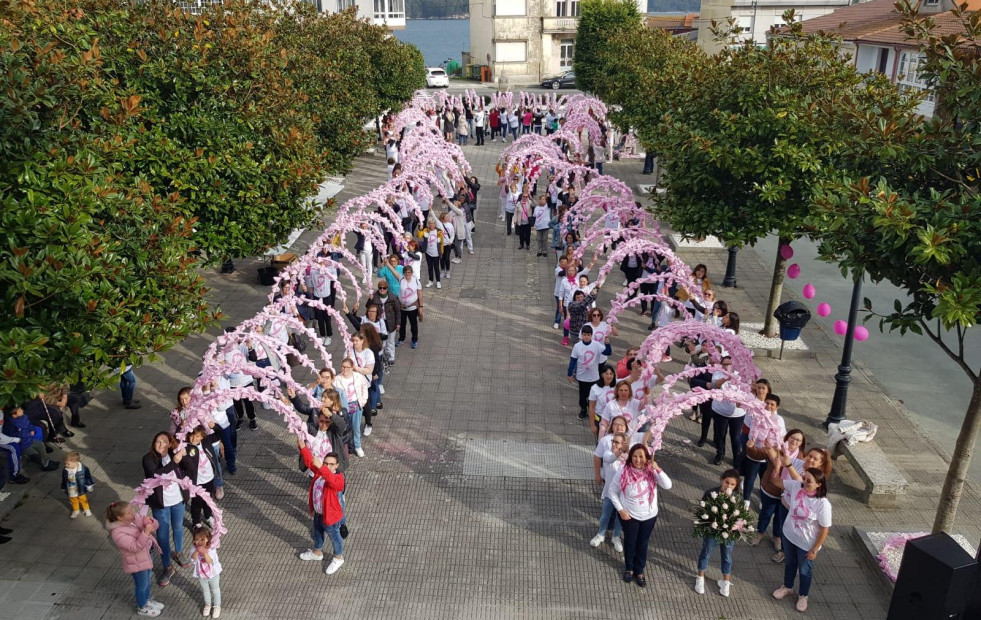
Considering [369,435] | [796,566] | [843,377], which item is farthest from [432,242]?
[796,566]

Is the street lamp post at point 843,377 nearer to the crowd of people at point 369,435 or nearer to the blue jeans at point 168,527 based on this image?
the crowd of people at point 369,435

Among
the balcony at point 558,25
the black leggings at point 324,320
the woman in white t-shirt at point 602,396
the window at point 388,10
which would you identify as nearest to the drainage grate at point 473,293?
the black leggings at point 324,320

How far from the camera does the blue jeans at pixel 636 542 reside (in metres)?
7.92

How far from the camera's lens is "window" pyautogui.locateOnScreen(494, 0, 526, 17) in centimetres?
6619

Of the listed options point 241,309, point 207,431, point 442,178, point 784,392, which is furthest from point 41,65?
point 442,178

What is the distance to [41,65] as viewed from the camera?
824 centimetres

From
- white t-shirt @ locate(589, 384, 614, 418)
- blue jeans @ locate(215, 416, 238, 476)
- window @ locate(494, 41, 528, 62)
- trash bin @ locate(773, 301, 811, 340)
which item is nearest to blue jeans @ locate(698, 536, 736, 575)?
white t-shirt @ locate(589, 384, 614, 418)

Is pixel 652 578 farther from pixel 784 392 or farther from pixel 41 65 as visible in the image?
pixel 41 65

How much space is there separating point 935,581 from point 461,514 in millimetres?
5694

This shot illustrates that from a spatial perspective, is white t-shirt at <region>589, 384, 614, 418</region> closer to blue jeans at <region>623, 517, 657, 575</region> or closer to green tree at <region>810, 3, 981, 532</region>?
blue jeans at <region>623, 517, 657, 575</region>

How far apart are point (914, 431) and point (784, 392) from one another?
198 cm

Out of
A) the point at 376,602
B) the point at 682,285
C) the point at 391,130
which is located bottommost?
the point at 376,602

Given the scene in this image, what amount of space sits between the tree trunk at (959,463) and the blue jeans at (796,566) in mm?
1757

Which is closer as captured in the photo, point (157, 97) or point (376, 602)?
point (376, 602)
